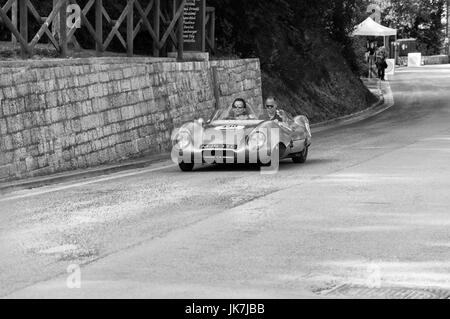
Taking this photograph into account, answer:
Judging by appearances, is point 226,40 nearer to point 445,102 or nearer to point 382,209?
point 445,102

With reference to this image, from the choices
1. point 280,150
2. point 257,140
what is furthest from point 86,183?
point 280,150

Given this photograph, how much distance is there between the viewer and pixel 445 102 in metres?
41.0

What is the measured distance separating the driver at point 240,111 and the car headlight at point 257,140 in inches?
39.5

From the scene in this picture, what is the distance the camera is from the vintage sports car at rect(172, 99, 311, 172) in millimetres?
17781

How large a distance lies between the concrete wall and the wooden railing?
606mm

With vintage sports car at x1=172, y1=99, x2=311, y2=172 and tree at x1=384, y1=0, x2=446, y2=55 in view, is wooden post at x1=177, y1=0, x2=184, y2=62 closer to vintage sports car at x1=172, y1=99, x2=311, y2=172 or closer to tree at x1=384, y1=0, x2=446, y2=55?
vintage sports car at x1=172, y1=99, x2=311, y2=172

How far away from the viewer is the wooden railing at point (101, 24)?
18.6m

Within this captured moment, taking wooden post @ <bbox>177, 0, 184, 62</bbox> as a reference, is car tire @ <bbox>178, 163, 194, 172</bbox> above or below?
below

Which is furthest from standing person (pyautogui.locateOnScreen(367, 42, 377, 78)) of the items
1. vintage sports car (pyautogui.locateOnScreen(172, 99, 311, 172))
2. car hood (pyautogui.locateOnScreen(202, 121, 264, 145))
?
car hood (pyautogui.locateOnScreen(202, 121, 264, 145))

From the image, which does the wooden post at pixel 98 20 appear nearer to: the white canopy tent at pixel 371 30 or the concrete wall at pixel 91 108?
the concrete wall at pixel 91 108

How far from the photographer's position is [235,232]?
11.2 m

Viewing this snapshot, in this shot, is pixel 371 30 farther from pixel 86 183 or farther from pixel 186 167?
pixel 86 183

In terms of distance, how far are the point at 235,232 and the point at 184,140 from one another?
6950 mm

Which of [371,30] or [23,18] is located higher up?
[23,18]
